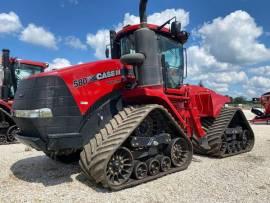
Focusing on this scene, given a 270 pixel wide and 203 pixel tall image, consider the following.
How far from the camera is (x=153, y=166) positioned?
5824mm

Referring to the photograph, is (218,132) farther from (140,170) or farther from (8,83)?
(8,83)

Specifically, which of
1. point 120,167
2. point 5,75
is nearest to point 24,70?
point 5,75

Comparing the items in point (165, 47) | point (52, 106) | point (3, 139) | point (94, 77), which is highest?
point (165, 47)

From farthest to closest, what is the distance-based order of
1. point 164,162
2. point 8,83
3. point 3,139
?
1. point 8,83
2. point 3,139
3. point 164,162

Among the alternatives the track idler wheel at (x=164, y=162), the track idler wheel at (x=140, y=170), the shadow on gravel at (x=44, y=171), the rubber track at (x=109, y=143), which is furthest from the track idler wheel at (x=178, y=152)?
the shadow on gravel at (x=44, y=171)

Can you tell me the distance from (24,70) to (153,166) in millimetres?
8812

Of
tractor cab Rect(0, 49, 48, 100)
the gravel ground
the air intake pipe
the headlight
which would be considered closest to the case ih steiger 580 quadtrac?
the headlight

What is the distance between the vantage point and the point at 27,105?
17.4ft

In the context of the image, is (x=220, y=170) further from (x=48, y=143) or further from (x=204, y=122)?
(x=48, y=143)

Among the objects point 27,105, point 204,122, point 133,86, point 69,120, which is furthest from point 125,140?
point 204,122

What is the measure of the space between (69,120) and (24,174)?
2027mm

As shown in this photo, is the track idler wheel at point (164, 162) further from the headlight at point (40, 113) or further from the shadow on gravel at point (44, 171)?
the headlight at point (40, 113)

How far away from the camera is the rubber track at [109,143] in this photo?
16.0 feet

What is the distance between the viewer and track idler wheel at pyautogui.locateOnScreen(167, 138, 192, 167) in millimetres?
6270
